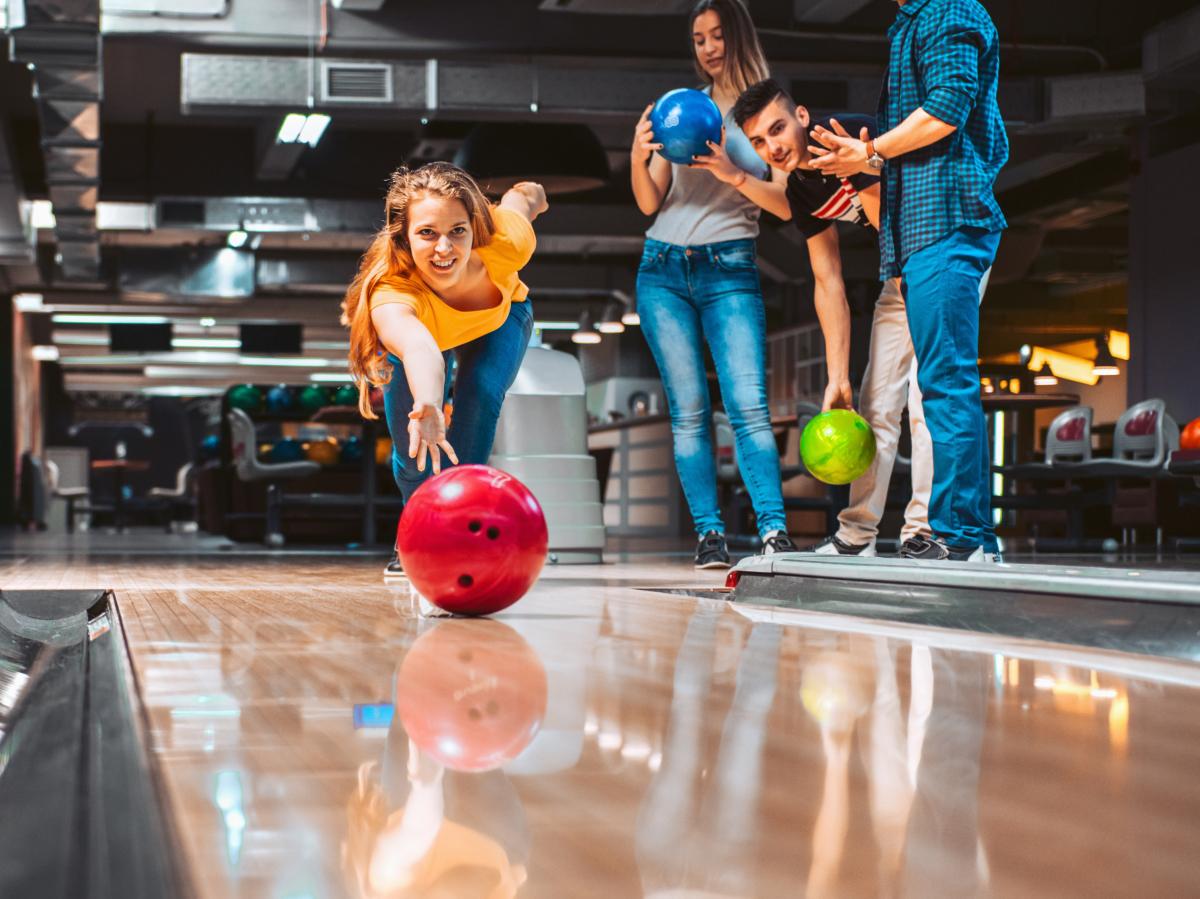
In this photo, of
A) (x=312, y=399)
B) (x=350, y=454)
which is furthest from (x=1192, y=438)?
(x=312, y=399)

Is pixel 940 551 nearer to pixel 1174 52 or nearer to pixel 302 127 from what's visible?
pixel 1174 52

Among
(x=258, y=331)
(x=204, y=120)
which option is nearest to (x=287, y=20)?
(x=204, y=120)

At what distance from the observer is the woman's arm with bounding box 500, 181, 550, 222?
8.40ft

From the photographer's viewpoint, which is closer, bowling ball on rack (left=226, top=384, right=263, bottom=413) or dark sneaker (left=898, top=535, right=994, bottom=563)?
dark sneaker (left=898, top=535, right=994, bottom=563)

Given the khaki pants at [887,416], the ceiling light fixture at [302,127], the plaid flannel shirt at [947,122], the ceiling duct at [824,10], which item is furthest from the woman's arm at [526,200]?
the ceiling light fixture at [302,127]

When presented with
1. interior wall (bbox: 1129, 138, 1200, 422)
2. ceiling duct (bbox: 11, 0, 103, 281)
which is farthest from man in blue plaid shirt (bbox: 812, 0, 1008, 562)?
interior wall (bbox: 1129, 138, 1200, 422)

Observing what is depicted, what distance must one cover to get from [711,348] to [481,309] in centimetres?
82

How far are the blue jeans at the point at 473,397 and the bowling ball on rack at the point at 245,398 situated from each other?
17.9 feet

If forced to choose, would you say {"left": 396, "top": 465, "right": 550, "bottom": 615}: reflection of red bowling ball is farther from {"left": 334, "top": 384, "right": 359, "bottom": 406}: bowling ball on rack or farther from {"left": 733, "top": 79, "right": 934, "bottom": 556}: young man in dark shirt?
{"left": 334, "top": 384, "right": 359, "bottom": 406}: bowling ball on rack

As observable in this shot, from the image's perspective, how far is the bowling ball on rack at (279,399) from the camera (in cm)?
782

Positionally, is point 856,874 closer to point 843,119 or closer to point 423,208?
point 423,208

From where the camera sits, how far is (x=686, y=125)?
2.96 m

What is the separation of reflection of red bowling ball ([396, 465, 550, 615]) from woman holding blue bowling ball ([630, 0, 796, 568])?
48.7 inches

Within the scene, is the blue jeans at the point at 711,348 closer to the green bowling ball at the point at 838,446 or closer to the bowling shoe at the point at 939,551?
the green bowling ball at the point at 838,446
